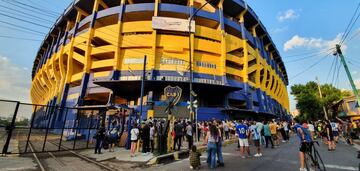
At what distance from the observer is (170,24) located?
25281mm

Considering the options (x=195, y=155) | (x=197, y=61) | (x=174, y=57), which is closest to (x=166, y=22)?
(x=174, y=57)

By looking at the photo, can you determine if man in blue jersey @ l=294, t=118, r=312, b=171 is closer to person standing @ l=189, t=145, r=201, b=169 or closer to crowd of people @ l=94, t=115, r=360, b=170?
crowd of people @ l=94, t=115, r=360, b=170

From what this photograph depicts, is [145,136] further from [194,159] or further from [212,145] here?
[212,145]

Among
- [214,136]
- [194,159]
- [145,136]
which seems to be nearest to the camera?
[194,159]

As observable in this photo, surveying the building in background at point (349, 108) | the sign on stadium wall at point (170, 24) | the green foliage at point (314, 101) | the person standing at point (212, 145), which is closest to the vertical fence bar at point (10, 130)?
the person standing at point (212, 145)

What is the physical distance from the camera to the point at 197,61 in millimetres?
25984

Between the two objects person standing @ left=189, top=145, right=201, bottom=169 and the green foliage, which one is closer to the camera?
person standing @ left=189, top=145, right=201, bottom=169

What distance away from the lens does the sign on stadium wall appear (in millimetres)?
24859

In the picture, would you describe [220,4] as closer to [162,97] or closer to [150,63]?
[150,63]

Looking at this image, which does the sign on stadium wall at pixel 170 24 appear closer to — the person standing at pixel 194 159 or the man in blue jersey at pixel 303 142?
the person standing at pixel 194 159

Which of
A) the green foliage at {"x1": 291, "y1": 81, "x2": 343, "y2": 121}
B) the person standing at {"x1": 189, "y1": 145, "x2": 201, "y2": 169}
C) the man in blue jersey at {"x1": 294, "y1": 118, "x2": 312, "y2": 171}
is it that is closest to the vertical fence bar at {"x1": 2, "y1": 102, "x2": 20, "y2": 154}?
the person standing at {"x1": 189, "y1": 145, "x2": 201, "y2": 169}

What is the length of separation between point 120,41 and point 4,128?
1856 centimetres

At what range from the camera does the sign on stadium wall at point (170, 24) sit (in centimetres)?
2486

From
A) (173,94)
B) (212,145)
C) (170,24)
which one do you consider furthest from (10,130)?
(170,24)
